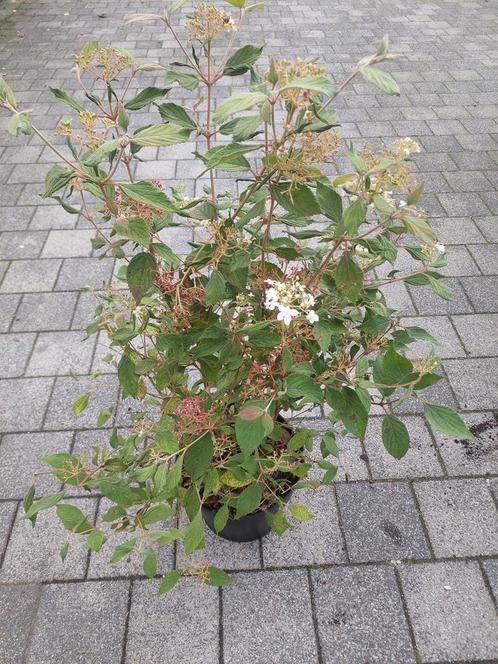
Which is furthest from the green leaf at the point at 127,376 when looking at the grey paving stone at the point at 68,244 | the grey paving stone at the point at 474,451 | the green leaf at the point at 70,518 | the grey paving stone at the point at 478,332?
the grey paving stone at the point at 68,244

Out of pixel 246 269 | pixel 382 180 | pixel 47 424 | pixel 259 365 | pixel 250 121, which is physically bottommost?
pixel 47 424

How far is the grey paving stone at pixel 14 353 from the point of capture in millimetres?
2393

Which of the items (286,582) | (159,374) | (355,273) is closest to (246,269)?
(355,273)

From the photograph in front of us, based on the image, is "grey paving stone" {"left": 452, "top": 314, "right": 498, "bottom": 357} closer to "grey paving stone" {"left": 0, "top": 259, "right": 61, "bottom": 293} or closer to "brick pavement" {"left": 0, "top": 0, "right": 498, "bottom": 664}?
"brick pavement" {"left": 0, "top": 0, "right": 498, "bottom": 664}

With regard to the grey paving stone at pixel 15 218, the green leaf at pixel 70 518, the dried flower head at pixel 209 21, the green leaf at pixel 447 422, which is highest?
the dried flower head at pixel 209 21

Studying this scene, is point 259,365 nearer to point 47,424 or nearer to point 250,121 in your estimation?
point 250,121

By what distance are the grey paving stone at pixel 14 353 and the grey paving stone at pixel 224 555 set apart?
115cm

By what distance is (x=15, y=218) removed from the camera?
323 centimetres

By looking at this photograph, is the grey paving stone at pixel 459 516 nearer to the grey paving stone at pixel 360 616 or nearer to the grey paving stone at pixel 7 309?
the grey paving stone at pixel 360 616

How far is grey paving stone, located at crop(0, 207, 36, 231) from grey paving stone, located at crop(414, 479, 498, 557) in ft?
8.66

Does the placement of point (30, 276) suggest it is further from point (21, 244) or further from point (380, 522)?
point (380, 522)

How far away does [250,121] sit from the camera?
83 cm

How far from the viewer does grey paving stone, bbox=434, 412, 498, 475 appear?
2025 millimetres

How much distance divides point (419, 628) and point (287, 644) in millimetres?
413
